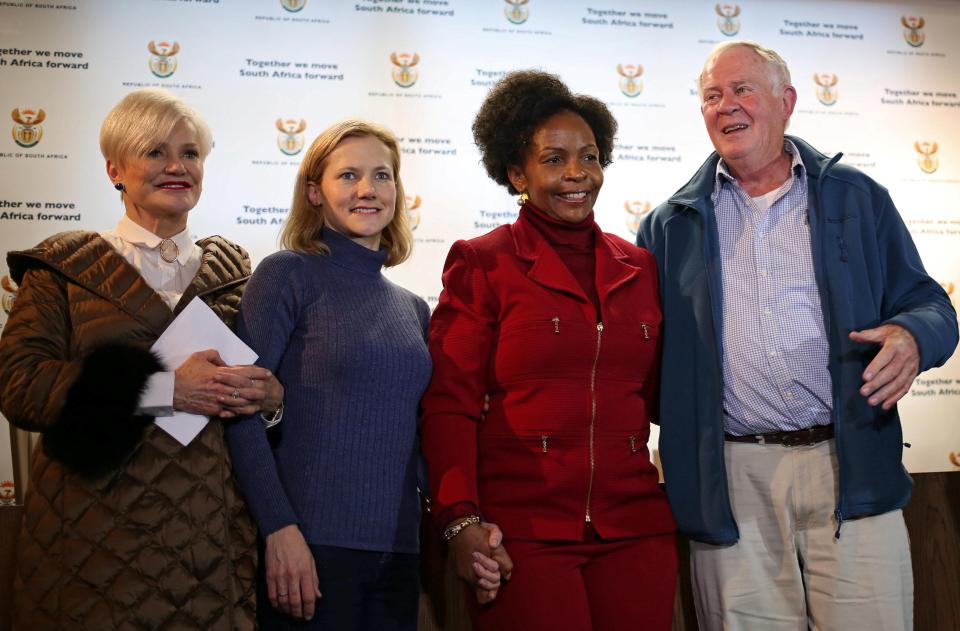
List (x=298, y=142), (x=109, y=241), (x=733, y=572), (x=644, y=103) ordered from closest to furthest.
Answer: (x=109, y=241) → (x=733, y=572) → (x=298, y=142) → (x=644, y=103)

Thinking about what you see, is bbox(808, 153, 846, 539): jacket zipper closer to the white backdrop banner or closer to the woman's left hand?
the woman's left hand

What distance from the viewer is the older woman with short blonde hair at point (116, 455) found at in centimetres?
177

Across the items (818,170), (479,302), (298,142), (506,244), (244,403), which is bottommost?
(244,403)

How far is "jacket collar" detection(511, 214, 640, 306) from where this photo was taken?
2.09 meters

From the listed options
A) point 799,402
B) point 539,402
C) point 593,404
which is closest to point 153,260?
point 539,402

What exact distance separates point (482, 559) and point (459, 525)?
97 mm

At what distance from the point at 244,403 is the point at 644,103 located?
4.24 metres

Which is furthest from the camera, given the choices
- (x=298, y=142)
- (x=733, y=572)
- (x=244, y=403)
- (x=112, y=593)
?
(x=298, y=142)

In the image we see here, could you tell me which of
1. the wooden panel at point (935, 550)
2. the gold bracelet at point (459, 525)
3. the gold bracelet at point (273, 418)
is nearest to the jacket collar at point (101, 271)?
Answer: the gold bracelet at point (273, 418)

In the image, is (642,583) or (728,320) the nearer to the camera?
(642,583)

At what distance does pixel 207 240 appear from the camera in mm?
2215

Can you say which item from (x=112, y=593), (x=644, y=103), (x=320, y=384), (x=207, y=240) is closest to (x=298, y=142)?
(x=644, y=103)

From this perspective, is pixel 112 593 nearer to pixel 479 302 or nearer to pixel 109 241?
pixel 109 241

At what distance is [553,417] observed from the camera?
6.52 feet
